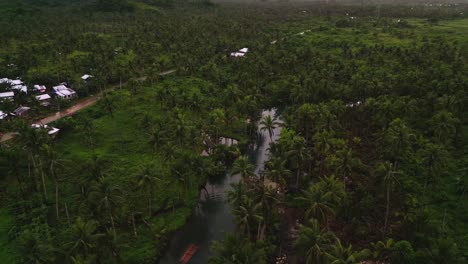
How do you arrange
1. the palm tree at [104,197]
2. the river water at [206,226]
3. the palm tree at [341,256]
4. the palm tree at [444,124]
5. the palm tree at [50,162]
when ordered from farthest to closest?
the palm tree at [444,124]
the river water at [206,226]
the palm tree at [50,162]
the palm tree at [104,197]
the palm tree at [341,256]

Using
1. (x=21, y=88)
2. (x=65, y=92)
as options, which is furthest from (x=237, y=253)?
(x=21, y=88)

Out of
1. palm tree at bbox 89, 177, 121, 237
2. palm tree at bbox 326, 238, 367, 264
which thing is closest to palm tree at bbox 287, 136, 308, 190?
palm tree at bbox 326, 238, 367, 264

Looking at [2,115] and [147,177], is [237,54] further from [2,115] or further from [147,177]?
[147,177]

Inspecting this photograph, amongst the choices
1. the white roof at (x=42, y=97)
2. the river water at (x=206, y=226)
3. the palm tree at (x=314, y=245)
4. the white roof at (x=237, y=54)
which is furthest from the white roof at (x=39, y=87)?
the palm tree at (x=314, y=245)

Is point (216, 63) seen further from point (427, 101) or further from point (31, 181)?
point (31, 181)

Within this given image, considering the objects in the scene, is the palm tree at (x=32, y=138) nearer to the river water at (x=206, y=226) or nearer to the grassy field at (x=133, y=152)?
the grassy field at (x=133, y=152)

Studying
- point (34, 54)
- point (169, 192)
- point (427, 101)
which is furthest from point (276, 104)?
point (34, 54)

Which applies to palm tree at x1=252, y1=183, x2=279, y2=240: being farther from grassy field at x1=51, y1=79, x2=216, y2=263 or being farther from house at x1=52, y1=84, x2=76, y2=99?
house at x1=52, y1=84, x2=76, y2=99
